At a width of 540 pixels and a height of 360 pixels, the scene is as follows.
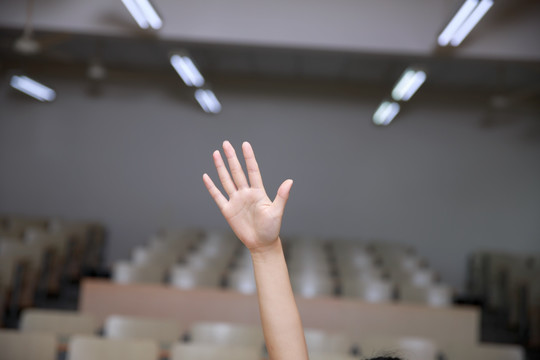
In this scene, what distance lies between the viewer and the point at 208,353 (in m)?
3.18

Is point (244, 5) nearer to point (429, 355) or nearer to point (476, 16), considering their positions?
point (476, 16)

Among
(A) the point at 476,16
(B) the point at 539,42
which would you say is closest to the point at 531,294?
(B) the point at 539,42

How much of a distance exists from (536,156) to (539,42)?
3.68 metres

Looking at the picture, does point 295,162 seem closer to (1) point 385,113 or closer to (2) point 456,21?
(1) point 385,113

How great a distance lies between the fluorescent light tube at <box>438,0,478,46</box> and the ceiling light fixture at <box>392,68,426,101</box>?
84 centimetres

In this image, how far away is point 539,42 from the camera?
18.6ft

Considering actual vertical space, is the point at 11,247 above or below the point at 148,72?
below

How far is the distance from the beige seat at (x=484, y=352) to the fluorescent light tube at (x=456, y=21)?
8.55 ft

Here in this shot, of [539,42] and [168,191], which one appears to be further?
[168,191]

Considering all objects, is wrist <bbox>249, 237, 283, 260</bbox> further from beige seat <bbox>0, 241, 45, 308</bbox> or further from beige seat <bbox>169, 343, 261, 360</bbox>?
beige seat <bbox>0, 241, 45, 308</bbox>

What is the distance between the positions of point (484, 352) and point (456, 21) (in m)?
2.78

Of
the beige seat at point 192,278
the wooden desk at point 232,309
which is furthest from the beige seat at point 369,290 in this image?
the beige seat at point 192,278

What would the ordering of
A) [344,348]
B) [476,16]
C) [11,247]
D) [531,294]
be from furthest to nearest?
[531,294], [11,247], [476,16], [344,348]

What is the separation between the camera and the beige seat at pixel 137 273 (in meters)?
5.45
